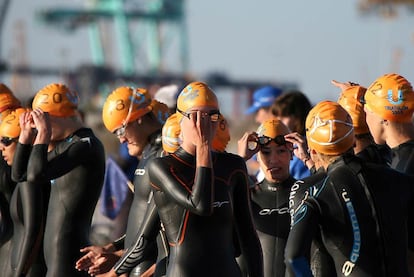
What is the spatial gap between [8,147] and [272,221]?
2.35 metres

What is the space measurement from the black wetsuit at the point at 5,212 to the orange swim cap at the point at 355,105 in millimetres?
2870

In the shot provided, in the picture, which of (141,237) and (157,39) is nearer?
(141,237)

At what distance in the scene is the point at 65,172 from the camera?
287 inches

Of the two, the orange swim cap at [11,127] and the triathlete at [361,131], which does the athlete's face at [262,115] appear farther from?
the orange swim cap at [11,127]

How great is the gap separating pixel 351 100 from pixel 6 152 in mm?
2917

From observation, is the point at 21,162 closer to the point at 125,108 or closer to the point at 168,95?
the point at 125,108

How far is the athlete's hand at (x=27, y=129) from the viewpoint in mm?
7230

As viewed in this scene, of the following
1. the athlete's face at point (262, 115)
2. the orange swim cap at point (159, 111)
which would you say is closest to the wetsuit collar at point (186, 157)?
the orange swim cap at point (159, 111)

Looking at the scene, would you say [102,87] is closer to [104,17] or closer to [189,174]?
[104,17]

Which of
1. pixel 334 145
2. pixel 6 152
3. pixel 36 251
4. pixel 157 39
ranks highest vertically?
pixel 334 145

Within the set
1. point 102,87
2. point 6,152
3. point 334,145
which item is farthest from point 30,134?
point 102,87

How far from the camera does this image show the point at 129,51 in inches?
4070

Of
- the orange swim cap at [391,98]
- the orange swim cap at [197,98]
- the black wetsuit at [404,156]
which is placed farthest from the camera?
the black wetsuit at [404,156]

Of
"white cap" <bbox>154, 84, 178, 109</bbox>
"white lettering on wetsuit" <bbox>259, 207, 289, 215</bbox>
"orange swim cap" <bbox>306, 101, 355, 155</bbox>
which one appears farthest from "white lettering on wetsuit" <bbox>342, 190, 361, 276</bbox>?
"white cap" <bbox>154, 84, 178, 109</bbox>
